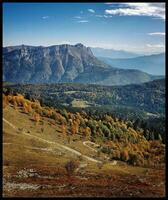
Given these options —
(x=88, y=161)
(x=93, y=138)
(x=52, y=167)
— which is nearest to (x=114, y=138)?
(x=93, y=138)

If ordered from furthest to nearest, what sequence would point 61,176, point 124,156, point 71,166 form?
point 124,156 < point 71,166 < point 61,176

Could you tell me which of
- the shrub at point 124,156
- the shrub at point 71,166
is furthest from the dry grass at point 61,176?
the shrub at point 124,156

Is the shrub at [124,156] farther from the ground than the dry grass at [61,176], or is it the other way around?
the dry grass at [61,176]

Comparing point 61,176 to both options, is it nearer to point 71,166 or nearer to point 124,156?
point 71,166

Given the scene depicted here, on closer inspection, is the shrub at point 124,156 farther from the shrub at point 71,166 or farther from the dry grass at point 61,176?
the shrub at point 71,166

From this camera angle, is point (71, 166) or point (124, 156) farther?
point (124, 156)

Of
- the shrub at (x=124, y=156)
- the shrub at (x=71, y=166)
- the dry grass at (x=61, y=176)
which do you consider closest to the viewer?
the dry grass at (x=61, y=176)

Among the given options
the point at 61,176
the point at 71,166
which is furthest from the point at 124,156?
the point at 61,176

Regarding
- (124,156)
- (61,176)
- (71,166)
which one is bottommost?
(124,156)

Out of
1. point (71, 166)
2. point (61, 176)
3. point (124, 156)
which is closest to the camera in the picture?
point (61, 176)

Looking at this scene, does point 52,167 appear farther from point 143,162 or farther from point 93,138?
point 93,138

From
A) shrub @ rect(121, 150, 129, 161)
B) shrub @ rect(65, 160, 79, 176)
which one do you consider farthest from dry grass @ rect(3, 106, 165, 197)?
shrub @ rect(121, 150, 129, 161)
